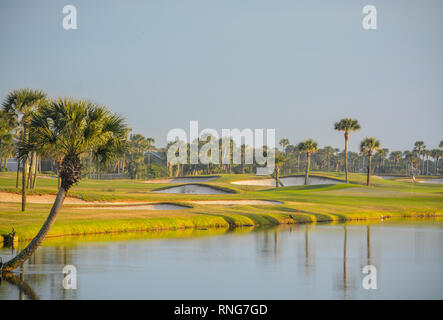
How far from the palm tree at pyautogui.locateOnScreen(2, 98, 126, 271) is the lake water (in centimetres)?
248

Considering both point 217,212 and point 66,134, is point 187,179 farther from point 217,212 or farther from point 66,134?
point 66,134

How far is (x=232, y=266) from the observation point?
102 ft

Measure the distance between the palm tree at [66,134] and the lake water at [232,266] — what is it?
8.15 feet

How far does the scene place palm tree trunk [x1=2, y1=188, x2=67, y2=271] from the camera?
2527cm

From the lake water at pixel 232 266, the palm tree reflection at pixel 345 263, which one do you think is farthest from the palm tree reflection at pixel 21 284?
the palm tree reflection at pixel 345 263

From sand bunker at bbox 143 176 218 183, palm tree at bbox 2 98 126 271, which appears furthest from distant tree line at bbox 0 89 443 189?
sand bunker at bbox 143 176 218 183

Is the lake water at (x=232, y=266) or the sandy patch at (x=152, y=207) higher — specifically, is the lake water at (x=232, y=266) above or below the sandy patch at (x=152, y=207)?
below

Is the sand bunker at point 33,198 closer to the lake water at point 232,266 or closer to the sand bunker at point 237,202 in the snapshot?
the sand bunker at point 237,202

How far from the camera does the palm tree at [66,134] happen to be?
83.1 ft

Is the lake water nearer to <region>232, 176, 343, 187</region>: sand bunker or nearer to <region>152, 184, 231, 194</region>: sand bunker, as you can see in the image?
<region>152, 184, 231, 194</region>: sand bunker

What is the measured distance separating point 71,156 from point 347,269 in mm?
15428

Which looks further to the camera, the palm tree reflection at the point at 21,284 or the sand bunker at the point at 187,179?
the sand bunker at the point at 187,179
